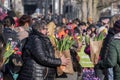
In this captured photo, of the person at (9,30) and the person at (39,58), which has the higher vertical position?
the person at (39,58)

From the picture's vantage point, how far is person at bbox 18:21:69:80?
854 centimetres

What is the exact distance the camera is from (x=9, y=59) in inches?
394

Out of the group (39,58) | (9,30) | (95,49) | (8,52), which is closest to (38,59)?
(39,58)

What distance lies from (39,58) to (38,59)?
3 cm

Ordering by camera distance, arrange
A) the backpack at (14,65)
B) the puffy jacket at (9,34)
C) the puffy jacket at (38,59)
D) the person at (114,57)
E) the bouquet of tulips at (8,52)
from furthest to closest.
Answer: the puffy jacket at (9,34)
the bouquet of tulips at (8,52)
the backpack at (14,65)
the puffy jacket at (38,59)
the person at (114,57)

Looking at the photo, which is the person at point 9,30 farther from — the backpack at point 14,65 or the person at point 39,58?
the person at point 39,58

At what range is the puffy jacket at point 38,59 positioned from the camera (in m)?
8.53

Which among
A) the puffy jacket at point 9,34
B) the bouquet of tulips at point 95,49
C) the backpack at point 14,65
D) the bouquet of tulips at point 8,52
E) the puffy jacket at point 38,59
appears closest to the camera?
the puffy jacket at point 38,59

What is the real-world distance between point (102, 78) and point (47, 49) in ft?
9.74

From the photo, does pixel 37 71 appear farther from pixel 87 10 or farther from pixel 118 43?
pixel 87 10

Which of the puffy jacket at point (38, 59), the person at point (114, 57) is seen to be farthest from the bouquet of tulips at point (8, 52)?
the person at point (114, 57)

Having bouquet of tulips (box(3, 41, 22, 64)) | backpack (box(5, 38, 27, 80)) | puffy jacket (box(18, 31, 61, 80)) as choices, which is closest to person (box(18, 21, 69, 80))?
puffy jacket (box(18, 31, 61, 80))

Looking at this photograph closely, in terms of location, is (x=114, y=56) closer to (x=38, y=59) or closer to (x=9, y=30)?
(x=38, y=59)

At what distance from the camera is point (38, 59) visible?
28.1 feet
